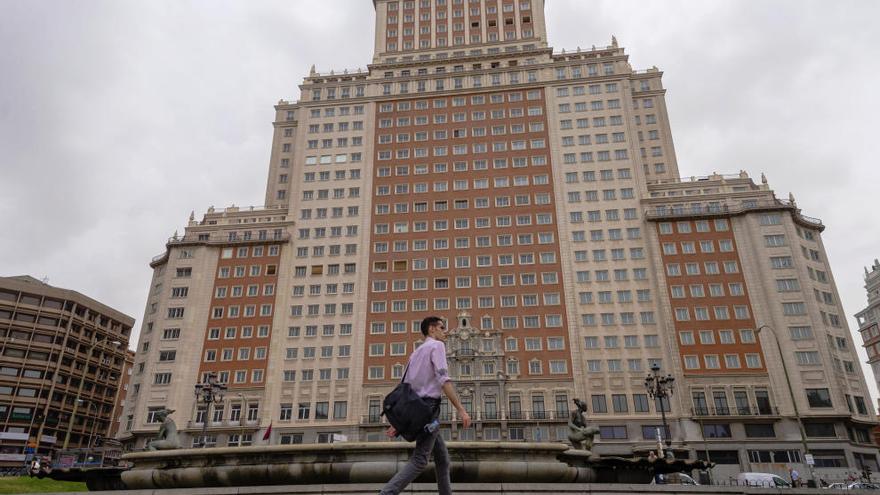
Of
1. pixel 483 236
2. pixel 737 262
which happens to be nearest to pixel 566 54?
pixel 483 236

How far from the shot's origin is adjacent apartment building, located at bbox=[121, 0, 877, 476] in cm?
6309

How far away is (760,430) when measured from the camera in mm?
60719

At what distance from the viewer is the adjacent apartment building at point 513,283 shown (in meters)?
63.1

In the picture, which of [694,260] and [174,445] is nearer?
[174,445]

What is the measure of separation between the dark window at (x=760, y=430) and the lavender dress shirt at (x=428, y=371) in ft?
212

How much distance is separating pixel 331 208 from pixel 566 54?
45.7m

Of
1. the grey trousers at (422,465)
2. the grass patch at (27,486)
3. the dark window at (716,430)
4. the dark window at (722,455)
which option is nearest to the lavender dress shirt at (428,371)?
the grey trousers at (422,465)

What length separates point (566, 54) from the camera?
93062mm

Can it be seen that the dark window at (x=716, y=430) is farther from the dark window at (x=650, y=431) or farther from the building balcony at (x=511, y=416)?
the building balcony at (x=511, y=416)

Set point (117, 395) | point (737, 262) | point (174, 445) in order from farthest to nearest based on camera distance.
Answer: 1. point (117, 395)
2. point (737, 262)
3. point (174, 445)

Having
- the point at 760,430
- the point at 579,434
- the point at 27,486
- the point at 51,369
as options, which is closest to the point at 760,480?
the point at 760,430

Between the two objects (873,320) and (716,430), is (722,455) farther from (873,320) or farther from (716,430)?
(873,320)

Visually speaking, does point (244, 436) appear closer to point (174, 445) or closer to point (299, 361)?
point (299, 361)

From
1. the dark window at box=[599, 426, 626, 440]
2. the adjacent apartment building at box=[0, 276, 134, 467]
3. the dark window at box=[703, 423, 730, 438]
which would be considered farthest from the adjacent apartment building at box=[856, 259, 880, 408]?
the adjacent apartment building at box=[0, 276, 134, 467]
